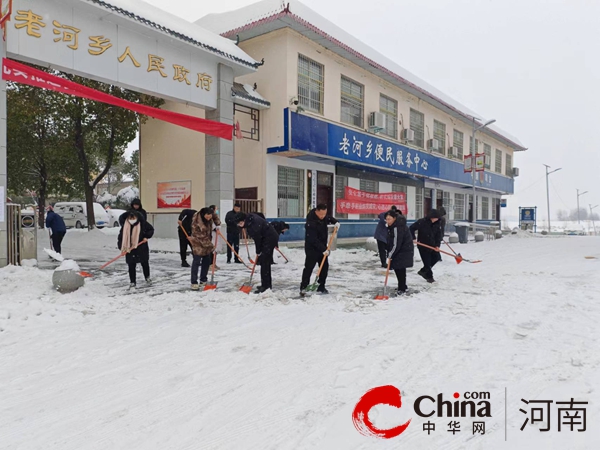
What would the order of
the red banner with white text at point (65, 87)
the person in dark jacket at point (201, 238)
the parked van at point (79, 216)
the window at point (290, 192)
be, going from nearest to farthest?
the person in dark jacket at point (201, 238)
the red banner with white text at point (65, 87)
the window at point (290, 192)
the parked van at point (79, 216)

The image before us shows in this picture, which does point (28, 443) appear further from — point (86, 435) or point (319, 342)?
point (319, 342)

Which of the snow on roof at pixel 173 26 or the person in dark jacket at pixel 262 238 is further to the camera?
the snow on roof at pixel 173 26

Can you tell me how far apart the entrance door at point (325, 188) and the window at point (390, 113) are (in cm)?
456

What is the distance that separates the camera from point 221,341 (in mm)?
4582

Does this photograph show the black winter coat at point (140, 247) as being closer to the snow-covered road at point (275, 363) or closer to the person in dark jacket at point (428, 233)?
the snow-covered road at point (275, 363)

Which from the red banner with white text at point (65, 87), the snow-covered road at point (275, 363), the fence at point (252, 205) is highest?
the red banner with white text at point (65, 87)

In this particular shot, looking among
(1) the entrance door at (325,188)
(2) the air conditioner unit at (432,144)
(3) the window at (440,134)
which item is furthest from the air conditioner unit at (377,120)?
(3) the window at (440,134)

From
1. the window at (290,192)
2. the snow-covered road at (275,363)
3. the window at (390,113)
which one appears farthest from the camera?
the window at (390,113)

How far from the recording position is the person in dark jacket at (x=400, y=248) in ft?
23.1

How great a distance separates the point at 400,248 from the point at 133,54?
856 centimetres

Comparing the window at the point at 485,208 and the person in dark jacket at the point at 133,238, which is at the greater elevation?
the window at the point at 485,208

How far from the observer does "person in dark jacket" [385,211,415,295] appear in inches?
278

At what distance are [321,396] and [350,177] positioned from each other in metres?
16.3

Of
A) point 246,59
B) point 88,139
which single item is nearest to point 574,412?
point 246,59
